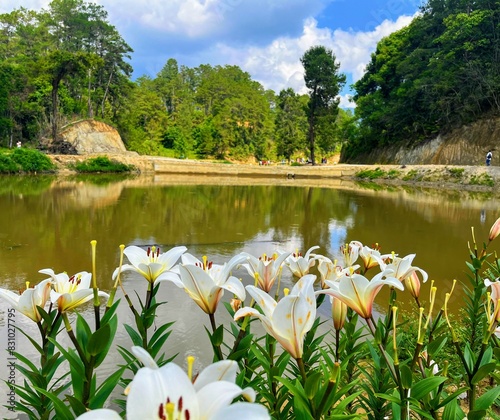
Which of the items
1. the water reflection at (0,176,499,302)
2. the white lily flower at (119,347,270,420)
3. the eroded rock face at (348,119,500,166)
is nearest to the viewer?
the white lily flower at (119,347,270,420)

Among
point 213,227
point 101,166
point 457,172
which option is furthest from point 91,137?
point 457,172

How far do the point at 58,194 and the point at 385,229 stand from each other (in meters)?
11.2

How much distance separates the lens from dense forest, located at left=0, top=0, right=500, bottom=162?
24.5 m

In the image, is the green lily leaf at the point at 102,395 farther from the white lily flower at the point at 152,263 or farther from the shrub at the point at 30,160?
the shrub at the point at 30,160

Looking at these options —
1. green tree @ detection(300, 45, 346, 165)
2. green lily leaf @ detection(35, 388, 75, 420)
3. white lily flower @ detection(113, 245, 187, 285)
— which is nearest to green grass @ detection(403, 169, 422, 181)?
green tree @ detection(300, 45, 346, 165)

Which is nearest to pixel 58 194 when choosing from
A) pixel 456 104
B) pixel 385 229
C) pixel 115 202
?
pixel 115 202

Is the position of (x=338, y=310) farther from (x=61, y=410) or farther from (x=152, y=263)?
(x=61, y=410)

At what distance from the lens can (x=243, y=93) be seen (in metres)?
43.1

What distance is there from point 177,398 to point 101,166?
28415 mm

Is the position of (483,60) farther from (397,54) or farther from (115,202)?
(115,202)

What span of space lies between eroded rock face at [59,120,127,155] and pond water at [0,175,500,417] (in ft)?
51.2

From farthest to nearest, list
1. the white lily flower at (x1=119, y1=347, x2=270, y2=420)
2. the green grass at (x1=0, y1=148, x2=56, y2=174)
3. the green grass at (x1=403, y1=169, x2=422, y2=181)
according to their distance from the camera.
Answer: the green grass at (x1=403, y1=169, x2=422, y2=181) → the green grass at (x1=0, y1=148, x2=56, y2=174) → the white lily flower at (x1=119, y1=347, x2=270, y2=420)

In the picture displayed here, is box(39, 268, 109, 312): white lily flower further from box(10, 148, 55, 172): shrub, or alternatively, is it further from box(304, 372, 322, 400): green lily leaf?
box(10, 148, 55, 172): shrub

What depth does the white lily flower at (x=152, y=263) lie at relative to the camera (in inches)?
45.1
